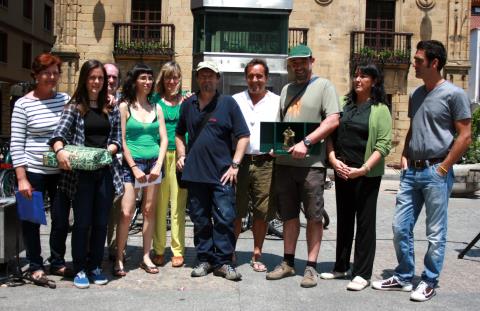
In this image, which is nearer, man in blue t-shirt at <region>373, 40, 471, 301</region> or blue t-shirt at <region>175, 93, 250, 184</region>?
man in blue t-shirt at <region>373, 40, 471, 301</region>

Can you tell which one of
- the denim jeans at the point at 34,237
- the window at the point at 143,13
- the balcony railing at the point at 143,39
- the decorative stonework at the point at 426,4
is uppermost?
the decorative stonework at the point at 426,4

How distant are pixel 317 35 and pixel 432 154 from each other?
18.4m

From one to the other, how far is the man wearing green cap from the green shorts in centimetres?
14

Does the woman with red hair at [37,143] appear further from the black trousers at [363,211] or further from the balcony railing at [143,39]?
the balcony railing at [143,39]

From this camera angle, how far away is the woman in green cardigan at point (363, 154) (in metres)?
5.16

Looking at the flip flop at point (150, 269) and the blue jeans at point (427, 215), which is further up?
the blue jeans at point (427, 215)

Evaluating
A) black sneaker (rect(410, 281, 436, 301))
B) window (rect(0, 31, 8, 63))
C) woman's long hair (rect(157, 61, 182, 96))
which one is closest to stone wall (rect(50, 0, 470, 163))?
window (rect(0, 31, 8, 63))

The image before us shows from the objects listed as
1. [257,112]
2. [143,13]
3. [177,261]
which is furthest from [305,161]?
Result: [143,13]

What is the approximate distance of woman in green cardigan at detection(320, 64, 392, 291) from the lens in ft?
16.9

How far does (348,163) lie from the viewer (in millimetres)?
5270

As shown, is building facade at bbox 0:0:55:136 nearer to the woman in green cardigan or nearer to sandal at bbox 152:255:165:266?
sandal at bbox 152:255:165:266

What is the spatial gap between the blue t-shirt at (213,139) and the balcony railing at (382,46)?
1757 cm

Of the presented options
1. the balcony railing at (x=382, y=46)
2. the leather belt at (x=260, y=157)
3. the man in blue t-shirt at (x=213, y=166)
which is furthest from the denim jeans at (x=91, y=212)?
the balcony railing at (x=382, y=46)

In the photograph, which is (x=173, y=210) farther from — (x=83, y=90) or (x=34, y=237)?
(x=83, y=90)
